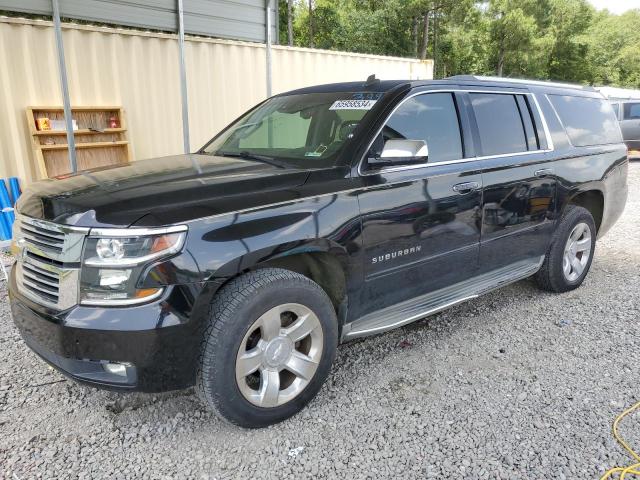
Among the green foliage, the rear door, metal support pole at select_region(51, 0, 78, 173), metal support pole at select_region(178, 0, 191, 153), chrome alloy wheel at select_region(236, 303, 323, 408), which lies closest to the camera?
chrome alloy wheel at select_region(236, 303, 323, 408)

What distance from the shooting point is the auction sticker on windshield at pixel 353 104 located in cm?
321

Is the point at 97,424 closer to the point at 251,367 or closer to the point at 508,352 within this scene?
the point at 251,367

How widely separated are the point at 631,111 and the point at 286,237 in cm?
1720

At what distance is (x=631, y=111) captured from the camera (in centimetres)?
1582

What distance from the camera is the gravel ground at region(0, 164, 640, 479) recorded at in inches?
94.0

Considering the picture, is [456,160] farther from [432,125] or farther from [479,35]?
[479,35]

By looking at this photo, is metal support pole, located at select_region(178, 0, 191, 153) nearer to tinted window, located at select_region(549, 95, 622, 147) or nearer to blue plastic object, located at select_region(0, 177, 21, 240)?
blue plastic object, located at select_region(0, 177, 21, 240)

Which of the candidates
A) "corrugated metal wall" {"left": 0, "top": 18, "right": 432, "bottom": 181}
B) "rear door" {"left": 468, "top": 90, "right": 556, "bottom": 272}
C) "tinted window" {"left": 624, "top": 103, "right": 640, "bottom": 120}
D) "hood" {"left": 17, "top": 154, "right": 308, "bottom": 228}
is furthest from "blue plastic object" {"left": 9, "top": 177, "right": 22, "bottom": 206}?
"tinted window" {"left": 624, "top": 103, "right": 640, "bottom": 120}

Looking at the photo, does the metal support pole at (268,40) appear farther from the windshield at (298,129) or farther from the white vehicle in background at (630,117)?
the white vehicle in background at (630,117)

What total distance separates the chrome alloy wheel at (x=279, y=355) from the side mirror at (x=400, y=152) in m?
1.01

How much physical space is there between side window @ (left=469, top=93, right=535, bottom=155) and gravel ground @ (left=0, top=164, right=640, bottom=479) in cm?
145

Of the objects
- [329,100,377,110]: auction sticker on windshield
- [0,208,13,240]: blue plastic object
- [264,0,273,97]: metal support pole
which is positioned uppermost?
[264,0,273,97]: metal support pole

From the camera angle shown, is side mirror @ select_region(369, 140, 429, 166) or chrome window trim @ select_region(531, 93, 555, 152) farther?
chrome window trim @ select_region(531, 93, 555, 152)

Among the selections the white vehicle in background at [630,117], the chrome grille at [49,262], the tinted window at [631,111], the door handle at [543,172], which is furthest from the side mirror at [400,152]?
the tinted window at [631,111]
